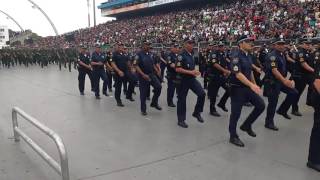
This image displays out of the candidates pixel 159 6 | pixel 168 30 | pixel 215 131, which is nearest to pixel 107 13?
pixel 159 6

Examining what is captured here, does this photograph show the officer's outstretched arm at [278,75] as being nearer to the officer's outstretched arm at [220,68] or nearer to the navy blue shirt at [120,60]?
the officer's outstretched arm at [220,68]

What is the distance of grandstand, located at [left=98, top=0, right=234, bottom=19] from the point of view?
38.1 metres

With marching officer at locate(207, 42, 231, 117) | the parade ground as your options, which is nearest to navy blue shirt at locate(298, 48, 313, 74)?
the parade ground

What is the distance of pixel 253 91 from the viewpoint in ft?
19.2

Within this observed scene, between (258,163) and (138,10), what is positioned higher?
(138,10)

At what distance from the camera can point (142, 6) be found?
43562mm

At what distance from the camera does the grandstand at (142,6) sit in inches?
1501

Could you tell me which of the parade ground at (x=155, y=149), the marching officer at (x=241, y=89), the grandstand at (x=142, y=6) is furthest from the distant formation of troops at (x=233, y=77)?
the grandstand at (x=142, y=6)

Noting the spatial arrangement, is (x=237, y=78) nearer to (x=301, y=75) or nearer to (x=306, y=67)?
(x=306, y=67)

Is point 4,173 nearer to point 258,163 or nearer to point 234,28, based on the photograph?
point 258,163

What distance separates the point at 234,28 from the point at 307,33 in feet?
24.6

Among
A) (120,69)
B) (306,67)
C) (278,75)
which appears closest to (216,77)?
(306,67)

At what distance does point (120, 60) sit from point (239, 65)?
476cm

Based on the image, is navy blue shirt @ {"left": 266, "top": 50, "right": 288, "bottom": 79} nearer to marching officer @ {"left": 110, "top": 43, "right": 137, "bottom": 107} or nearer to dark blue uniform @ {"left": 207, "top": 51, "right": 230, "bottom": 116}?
dark blue uniform @ {"left": 207, "top": 51, "right": 230, "bottom": 116}
